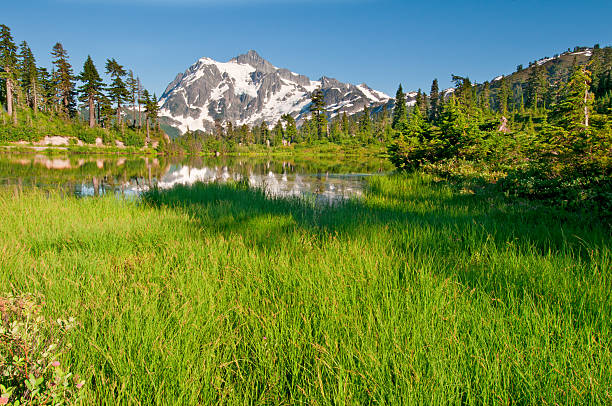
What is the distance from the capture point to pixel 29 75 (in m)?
53.9

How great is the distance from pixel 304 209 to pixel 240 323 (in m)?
5.48

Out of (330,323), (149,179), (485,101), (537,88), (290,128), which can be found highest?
(537,88)

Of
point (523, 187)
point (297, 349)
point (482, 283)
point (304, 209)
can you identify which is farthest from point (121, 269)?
point (523, 187)

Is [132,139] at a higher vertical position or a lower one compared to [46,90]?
lower

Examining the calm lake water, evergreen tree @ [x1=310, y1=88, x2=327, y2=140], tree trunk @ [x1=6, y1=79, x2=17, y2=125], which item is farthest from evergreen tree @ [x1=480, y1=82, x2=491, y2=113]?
tree trunk @ [x1=6, y1=79, x2=17, y2=125]

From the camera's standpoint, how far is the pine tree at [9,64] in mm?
47406

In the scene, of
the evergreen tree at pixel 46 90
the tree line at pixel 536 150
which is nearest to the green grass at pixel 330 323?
the tree line at pixel 536 150

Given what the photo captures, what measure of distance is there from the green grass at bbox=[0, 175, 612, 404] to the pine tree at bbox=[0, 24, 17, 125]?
6335 cm

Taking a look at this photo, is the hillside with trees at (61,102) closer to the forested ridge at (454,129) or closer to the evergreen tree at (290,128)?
the forested ridge at (454,129)

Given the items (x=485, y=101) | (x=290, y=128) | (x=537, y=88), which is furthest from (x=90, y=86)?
(x=537, y=88)

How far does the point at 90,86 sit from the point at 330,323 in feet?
244

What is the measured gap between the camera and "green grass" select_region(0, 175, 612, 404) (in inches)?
59.4

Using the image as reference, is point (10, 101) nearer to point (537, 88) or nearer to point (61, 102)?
point (61, 102)

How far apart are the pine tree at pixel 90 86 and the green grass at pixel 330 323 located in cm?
6811
